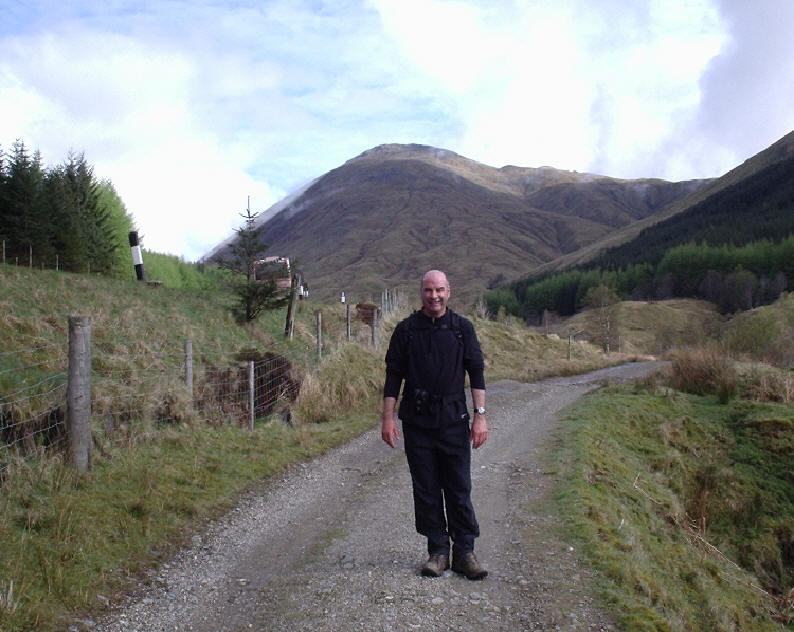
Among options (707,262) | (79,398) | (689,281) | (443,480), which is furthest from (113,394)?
(707,262)

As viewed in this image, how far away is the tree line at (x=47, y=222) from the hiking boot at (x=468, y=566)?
76.1 ft

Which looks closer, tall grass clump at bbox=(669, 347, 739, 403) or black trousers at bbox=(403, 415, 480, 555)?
black trousers at bbox=(403, 415, 480, 555)

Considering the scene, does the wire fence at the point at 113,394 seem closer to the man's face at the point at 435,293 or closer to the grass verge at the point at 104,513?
the grass verge at the point at 104,513

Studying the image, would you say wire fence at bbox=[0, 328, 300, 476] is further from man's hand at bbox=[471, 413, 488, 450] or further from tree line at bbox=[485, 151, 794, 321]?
Answer: tree line at bbox=[485, 151, 794, 321]

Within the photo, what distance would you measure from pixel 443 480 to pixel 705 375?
45.7 feet

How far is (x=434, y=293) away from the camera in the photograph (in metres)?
5.05

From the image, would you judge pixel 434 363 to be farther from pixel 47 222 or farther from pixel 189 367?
pixel 47 222

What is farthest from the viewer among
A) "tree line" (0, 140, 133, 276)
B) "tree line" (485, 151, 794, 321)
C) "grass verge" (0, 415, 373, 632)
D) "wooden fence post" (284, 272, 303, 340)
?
"tree line" (485, 151, 794, 321)

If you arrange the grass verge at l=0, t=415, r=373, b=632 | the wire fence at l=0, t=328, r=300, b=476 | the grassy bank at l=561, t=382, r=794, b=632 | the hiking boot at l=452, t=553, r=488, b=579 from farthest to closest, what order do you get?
1. the wire fence at l=0, t=328, r=300, b=476
2. the grassy bank at l=561, t=382, r=794, b=632
3. the hiking boot at l=452, t=553, r=488, b=579
4. the grass verge at l=0, t=415, r=373, b=632

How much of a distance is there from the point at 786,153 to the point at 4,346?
23130 cm

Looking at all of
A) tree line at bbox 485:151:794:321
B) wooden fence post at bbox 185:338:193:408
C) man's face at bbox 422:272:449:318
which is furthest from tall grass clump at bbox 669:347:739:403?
tree line at bbox 485:151:794:321

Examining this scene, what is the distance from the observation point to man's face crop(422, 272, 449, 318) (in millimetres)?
5051

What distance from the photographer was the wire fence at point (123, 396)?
7379 millimetres

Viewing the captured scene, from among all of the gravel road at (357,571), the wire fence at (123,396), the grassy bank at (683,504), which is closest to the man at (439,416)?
the gravel road at (357,571)
